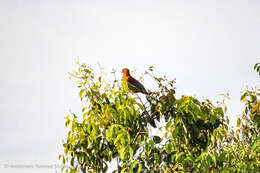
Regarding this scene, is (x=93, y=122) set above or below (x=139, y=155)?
above

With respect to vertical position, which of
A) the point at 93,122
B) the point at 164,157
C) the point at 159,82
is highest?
the point at 159,82

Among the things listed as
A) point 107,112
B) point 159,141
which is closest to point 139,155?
point 159,141

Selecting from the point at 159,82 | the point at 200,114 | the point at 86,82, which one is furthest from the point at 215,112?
the point at 86,82

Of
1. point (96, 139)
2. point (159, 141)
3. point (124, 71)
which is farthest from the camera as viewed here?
point (124, 71)

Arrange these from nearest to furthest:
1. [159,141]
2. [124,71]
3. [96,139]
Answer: [159,141]
[96,139]
[124,71]

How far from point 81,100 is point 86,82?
251mm

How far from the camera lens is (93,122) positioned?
5602mm

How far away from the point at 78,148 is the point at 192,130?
1.52m

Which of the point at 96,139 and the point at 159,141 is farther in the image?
the point at 96,139

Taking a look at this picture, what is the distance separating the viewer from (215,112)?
18.4ft

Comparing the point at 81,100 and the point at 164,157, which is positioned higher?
the point at 81,100

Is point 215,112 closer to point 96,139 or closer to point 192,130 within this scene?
point 192,130

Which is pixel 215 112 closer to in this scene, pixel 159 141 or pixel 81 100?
pixel 159 141

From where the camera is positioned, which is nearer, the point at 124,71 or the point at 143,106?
the point at 143,106
